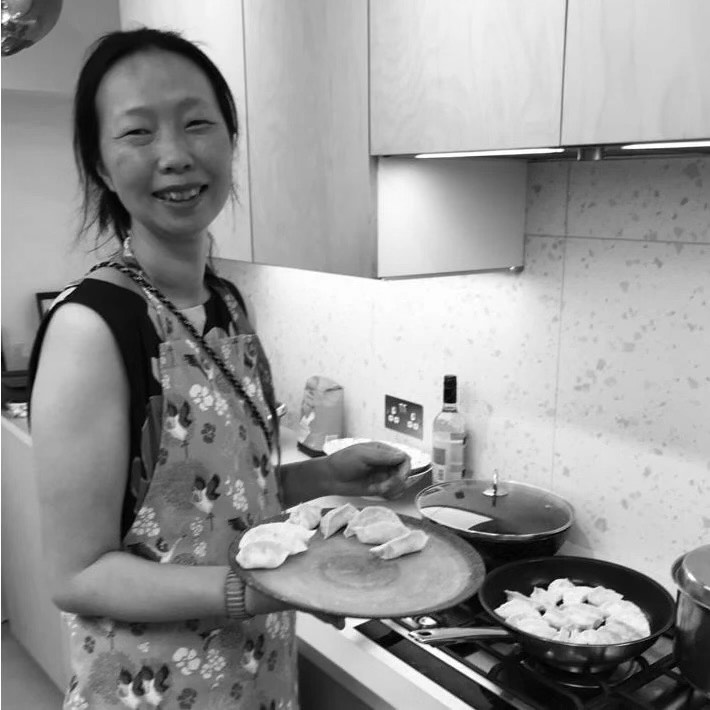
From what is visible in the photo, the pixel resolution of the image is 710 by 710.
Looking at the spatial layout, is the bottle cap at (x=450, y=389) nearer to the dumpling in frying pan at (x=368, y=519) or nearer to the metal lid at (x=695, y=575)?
the dumpling in frying pan at (x=368, y=519)

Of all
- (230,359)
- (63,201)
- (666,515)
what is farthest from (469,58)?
(63,201)

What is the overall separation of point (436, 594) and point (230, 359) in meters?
0.42

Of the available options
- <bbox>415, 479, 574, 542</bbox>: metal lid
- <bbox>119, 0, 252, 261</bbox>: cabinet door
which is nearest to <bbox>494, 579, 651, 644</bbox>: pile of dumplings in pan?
<bbox>415, 479, 574, 542</bbox>: metal lid

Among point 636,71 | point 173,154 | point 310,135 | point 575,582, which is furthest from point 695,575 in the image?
point 310,135

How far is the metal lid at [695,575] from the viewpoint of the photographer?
96 centimetres

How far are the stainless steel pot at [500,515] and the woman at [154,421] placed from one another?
0.40 m

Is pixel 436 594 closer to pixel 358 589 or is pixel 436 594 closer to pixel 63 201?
pixel 358 589

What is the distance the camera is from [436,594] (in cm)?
92

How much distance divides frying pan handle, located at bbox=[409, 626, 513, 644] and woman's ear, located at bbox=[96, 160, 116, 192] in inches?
31.2

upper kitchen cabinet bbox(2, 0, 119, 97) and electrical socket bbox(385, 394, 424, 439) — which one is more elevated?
upper kitchen cabinet bbox(2, 0, 119, 97)

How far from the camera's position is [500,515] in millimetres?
1396

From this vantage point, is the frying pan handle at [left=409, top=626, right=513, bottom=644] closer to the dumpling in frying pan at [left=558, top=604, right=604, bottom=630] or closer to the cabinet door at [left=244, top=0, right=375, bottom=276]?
the dumpling in frying pan at [left=558, top=604, right=604, bottom=630]

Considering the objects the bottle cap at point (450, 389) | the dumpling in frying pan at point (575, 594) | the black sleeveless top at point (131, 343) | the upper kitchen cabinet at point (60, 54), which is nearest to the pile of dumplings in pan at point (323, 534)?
the black sleeveless top at point (131, 343)

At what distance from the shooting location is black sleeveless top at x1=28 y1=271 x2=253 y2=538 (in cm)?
91
